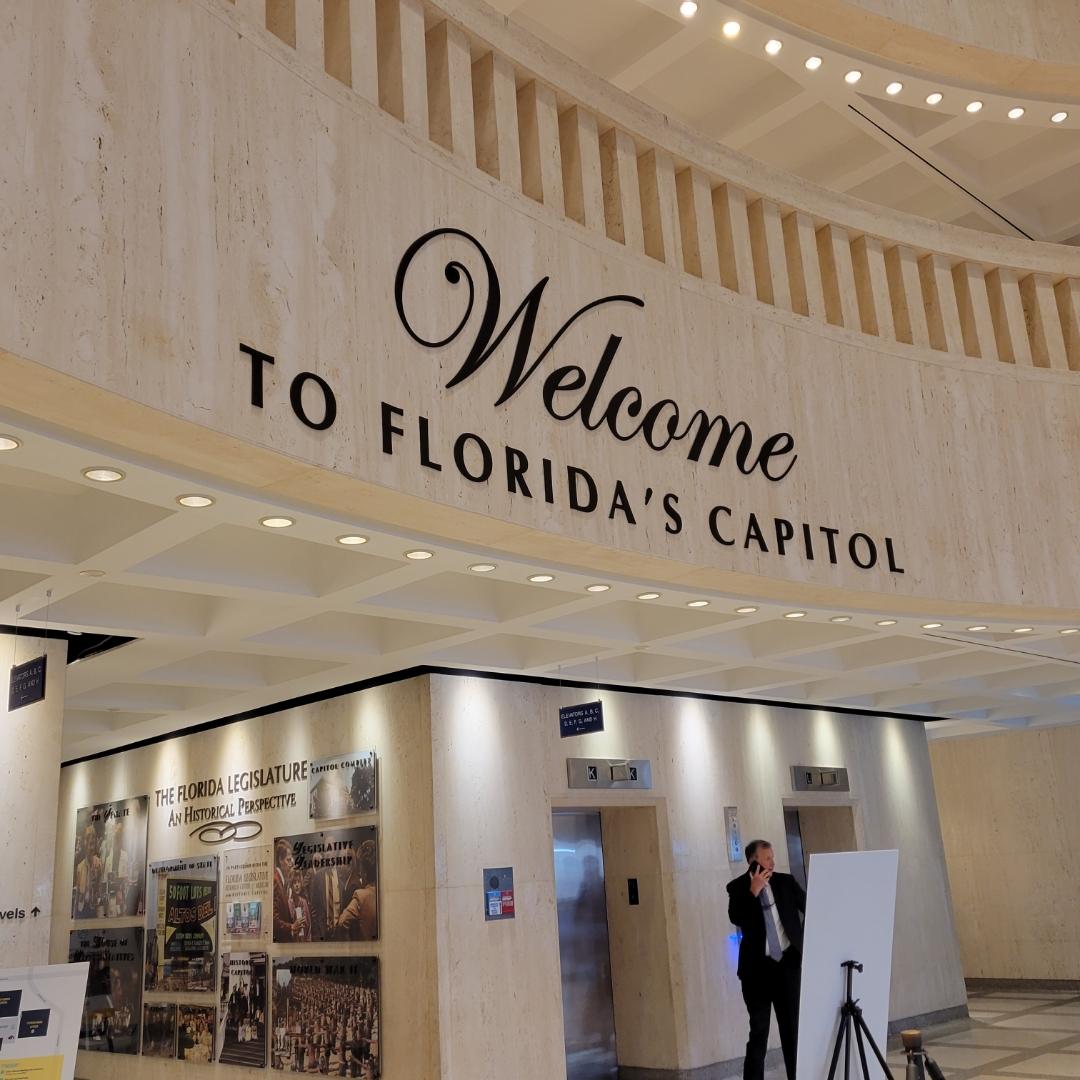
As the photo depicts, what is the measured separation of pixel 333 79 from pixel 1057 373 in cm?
593

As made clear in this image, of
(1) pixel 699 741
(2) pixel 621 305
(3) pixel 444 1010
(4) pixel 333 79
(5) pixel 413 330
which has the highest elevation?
(4) pixel 333 79

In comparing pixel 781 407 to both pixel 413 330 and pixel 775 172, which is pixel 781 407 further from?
pixel 413 330

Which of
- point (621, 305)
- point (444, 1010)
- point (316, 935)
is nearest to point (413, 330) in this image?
point (621, 305)

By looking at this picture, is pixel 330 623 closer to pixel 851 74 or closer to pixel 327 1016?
pixel 327 1016

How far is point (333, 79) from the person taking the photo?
4781mm

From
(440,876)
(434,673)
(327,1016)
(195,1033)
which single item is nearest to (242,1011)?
(195,1033)

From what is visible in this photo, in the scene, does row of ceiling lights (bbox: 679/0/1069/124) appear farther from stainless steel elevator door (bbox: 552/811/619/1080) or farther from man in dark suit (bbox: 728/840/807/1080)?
stainless steel elevator door (bbox: 552/811/619/1080)

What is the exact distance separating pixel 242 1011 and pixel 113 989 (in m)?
2.37

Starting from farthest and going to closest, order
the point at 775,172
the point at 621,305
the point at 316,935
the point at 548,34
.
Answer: the point at 316,935 → the point at 548,34 → the point at 775,172 → the point at 621,305

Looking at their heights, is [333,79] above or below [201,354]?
above

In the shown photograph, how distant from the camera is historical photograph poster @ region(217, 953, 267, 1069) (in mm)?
9328

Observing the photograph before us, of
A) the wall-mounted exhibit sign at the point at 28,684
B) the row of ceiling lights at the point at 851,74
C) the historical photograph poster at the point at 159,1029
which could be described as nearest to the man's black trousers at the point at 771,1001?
the historical photograph poster at the point at 159,1029

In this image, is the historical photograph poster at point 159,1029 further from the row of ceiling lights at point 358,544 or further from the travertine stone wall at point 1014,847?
the travertine stone wall at point 1014,847

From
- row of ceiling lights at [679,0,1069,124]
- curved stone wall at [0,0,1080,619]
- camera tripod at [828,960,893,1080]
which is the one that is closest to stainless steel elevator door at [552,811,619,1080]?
curved stone wall at [0,0,1080,619]
